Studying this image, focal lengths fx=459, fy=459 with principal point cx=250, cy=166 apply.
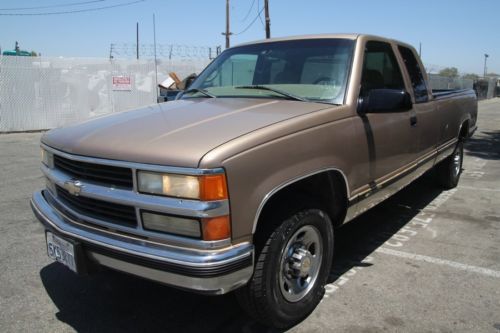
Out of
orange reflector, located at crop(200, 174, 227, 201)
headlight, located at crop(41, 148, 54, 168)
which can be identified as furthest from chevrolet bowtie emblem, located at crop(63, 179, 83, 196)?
orange reflector, located at crop(200, 174, 227, 201)

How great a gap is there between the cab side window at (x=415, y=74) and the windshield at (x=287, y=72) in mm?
1258

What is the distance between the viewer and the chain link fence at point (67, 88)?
49.8 feet

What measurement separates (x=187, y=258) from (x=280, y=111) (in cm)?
125

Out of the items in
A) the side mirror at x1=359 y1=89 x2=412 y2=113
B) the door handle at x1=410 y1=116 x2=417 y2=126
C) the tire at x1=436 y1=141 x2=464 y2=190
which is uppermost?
the side mirror at x1=359 y1=89 x2=412 y2=113

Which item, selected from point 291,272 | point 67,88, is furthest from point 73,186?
point 67,88

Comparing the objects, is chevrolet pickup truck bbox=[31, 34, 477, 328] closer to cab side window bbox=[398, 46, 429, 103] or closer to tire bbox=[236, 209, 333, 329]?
tire bbox=[236, 209, 333, 329]

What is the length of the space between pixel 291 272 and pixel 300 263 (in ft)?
0.31

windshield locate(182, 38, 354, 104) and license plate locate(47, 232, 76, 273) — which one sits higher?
windshield locate(182, 38, 354, 104)

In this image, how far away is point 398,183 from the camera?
427 centimetres

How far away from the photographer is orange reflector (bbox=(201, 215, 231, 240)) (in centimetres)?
233

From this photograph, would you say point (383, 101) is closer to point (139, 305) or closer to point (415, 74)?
point (415, 74)

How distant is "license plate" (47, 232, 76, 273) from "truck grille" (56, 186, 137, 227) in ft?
0.70

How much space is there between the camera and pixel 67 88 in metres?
16.5

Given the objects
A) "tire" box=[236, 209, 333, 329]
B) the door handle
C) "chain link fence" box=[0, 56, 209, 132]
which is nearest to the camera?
"tire" box=[236, 209, 333, 329]
